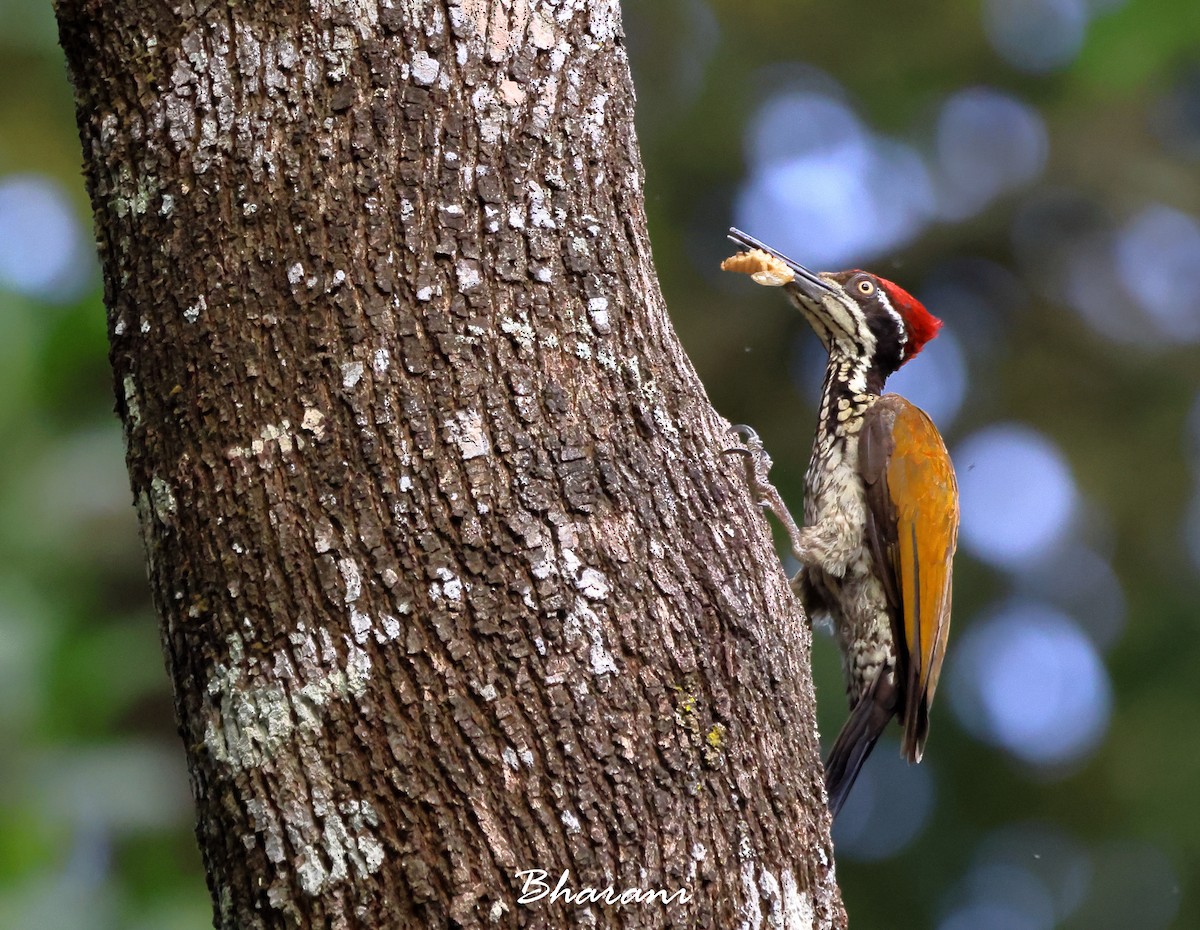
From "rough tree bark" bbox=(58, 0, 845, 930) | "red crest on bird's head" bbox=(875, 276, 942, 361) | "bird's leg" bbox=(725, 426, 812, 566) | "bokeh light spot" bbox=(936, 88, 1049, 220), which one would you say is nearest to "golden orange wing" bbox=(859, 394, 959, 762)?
"red crest on bird's head" bbox=(875, 276, 942, 361)

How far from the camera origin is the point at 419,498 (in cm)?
183

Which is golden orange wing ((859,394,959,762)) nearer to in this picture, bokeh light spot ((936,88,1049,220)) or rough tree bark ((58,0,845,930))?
rough tree bark ((58,0,845,930))

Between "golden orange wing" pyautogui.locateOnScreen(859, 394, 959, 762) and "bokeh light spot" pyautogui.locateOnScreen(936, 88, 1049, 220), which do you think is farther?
"bokeh light spot" pyautogui.locateOnScreen(936, 88, 1049, 220)

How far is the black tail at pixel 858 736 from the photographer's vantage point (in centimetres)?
362

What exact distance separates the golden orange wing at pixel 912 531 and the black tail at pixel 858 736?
47 millimetres

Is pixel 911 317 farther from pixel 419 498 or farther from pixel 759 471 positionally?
pixel 419 498

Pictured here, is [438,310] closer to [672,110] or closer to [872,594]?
[872,594]

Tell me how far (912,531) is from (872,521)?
123 millimetres

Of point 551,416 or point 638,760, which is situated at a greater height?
point 551,416

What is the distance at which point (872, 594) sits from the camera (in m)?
4.00

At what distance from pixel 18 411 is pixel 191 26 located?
2.41 metres

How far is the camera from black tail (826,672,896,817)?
3.62 m

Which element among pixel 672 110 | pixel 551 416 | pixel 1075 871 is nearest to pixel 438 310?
pixel 551 416

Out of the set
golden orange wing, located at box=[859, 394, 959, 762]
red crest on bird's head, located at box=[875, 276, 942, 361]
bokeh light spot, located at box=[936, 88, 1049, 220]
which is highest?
bokeh light spot, located at box=[936, 88, 1049, 220]
